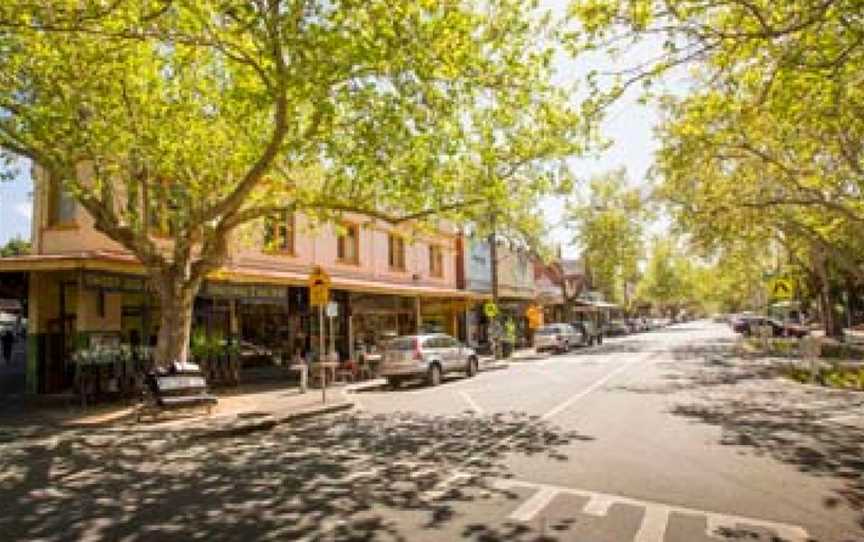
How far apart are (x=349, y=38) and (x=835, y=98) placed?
840cm

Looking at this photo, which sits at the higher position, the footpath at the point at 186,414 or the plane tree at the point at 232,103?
the plane tree at the point at 232,103

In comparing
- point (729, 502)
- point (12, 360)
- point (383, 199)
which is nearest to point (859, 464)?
point (729, 502)

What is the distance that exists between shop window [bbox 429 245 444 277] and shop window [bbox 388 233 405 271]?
343 cm

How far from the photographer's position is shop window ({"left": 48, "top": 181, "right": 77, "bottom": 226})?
19891 millimetres

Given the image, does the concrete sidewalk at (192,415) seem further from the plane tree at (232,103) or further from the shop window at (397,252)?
the shop window at (397,252)

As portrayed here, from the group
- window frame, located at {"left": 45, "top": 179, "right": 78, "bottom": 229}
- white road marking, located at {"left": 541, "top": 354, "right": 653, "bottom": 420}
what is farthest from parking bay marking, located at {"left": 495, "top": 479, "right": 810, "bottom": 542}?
window frame, located at {"left": 45, "top": 179, "right": 78, "bottom": 229}

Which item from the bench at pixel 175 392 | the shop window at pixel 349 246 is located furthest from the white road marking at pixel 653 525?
the shop window at pixel 349 246

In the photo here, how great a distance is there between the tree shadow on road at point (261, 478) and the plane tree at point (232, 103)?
4.84 m

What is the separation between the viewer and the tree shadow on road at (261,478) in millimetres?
6996

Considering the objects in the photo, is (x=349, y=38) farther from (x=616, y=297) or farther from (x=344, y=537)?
(x=616, y=297)

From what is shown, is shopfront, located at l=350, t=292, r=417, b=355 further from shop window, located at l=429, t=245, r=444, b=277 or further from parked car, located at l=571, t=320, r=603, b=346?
parked car, located at l=571, t=320, r=603, b=346

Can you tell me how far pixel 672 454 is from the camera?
10023 millimetres

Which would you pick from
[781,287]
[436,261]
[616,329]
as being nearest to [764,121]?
[781,287]

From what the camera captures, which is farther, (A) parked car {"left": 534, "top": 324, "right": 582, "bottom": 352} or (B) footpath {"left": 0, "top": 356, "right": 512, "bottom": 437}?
(A) parked car {"left": 534, "top": 324, "right": 582, "bottom": 352}
